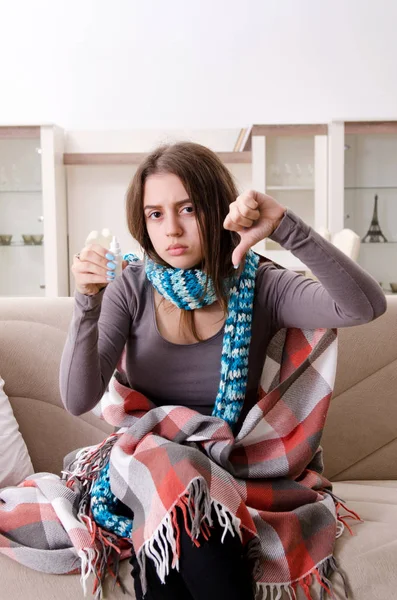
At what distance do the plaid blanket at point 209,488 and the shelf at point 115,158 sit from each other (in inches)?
121

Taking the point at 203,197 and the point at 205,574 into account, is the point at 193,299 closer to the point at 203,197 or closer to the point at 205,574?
the point at 203,197

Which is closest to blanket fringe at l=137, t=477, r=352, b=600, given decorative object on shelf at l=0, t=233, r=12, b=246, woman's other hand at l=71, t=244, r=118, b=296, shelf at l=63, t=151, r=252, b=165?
woman's other hand at l=71, t=244, r=118, b=296

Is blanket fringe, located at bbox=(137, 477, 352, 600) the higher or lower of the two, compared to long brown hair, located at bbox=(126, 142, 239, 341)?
lower

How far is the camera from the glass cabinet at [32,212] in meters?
4.27

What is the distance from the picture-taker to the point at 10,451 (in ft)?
5.17

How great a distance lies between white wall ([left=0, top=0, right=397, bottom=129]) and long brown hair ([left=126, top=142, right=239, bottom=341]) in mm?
3249

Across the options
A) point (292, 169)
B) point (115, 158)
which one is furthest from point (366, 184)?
point (115, 158)

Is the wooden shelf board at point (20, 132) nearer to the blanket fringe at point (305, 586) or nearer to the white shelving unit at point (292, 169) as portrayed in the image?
the white shelving unit at point (292, 169)

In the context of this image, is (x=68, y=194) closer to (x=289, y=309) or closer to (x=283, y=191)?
(x=283, y=191)

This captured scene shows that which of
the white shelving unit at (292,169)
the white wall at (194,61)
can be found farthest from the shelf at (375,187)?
the white wall at (194,61)

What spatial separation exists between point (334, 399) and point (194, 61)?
3.34 m

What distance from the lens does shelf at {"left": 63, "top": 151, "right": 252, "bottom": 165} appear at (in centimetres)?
442

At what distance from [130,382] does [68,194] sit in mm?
3237

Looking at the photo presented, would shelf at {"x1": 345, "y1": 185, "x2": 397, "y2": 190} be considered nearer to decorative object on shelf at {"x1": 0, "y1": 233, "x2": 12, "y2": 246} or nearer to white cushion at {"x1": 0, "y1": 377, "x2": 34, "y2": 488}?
decorative object on shelf at {"x1": 0, "y1": 233, "x2": 12, "y2": 246}
